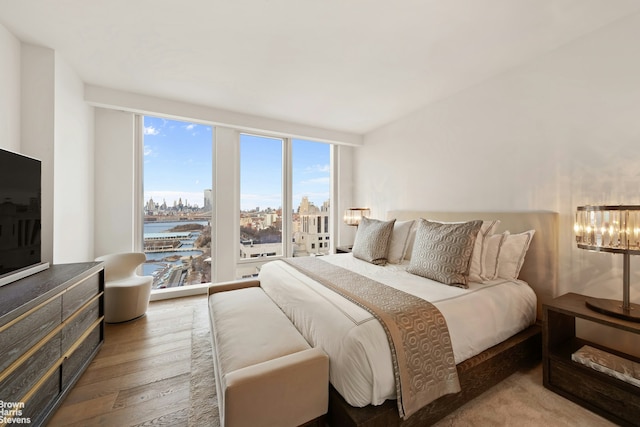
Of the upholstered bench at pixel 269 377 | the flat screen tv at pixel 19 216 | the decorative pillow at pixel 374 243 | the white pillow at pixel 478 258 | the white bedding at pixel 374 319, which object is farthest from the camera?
the decorative pillow at pixel 374 243

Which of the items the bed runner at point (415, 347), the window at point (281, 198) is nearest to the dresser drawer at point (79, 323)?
the bed runner at point (415, 347)

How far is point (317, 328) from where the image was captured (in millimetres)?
1488

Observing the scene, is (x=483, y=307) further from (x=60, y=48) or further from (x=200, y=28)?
(x=60, y=48)

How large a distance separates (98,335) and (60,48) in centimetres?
249

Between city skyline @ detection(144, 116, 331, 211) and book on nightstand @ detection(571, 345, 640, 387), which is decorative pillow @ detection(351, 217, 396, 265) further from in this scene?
city skyline @ detection(144, 116, 331, 211)

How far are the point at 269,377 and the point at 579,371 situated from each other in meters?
1.94

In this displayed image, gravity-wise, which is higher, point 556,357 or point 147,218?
point 147,218

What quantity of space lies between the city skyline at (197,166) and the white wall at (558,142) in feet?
7.65

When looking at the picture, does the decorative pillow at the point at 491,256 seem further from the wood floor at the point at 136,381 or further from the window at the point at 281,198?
the window at the point at 281,198

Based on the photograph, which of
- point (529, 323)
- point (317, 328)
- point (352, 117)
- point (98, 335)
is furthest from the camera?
point (352, 117)

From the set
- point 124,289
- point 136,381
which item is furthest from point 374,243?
point 124,289

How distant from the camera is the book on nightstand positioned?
143cm

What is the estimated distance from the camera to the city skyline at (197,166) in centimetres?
347

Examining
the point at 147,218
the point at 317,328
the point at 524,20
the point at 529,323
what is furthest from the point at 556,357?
the point at 147,218
